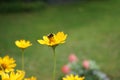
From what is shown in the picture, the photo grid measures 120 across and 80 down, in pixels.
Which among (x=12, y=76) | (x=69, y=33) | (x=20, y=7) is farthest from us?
(x=20, y=7)

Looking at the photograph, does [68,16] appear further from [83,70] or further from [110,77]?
[83,70]

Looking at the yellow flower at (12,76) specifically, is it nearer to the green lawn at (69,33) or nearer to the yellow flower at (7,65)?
the yellow flower at (7,65)

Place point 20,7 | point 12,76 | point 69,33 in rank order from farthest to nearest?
point 20,7, point 69,33, point 12,76

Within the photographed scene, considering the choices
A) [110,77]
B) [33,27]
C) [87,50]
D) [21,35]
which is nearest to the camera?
[110,77]

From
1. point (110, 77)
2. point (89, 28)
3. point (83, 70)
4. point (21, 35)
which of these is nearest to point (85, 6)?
point (89, 28)

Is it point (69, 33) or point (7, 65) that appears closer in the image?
point (7, 65)

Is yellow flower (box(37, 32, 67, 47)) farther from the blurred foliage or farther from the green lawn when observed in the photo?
the blurred foliage

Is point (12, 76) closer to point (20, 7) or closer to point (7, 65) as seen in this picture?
point (7, 65)

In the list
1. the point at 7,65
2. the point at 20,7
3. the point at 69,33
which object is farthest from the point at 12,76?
the point at 20,7
